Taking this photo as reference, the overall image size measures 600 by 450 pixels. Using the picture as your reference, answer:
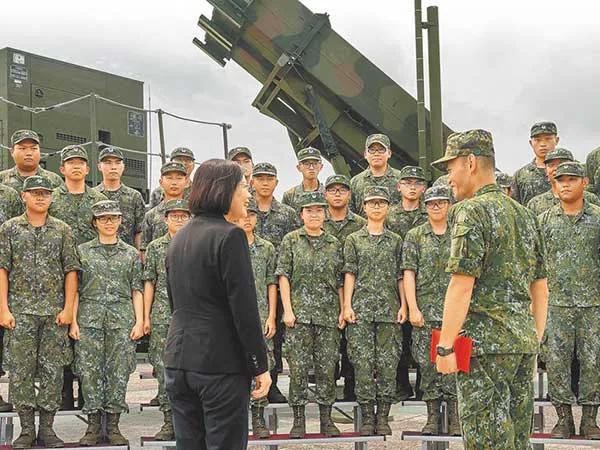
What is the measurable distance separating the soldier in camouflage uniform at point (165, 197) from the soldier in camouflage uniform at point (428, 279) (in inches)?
63.3

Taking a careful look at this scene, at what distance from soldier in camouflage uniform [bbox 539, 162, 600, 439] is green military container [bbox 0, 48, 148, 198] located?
535cm

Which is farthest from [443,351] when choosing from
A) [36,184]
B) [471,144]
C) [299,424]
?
[36,184]

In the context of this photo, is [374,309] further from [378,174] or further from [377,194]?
[378,174]

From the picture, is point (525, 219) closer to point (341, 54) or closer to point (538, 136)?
point (538, 136)

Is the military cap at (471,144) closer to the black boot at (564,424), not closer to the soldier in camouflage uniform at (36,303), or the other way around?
the black boot at (564,424)

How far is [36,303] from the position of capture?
468 centimetres

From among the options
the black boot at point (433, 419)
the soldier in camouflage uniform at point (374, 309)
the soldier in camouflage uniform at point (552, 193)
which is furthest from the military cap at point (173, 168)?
the soldier in camouflage uniform at point (552, 193)

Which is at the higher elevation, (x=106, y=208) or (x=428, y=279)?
(x=106, y=208)

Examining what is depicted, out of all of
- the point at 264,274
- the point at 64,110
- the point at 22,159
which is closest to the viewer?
the point at 264,274

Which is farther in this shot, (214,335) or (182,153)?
Result: (182,153)

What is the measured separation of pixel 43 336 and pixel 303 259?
1.67 m

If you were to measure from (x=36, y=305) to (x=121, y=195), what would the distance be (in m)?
1.25

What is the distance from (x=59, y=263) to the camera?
4797mm

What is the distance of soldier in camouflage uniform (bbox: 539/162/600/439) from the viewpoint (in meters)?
4.59
